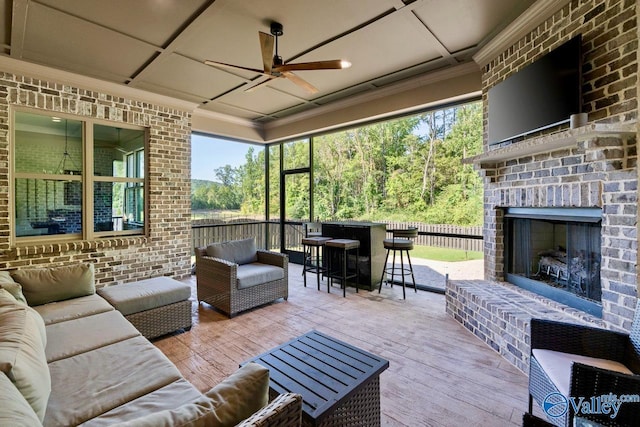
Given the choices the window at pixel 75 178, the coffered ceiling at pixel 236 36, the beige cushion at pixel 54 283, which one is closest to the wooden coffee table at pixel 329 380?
the beige cushion at pixel 54 283

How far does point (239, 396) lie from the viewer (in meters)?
0.94

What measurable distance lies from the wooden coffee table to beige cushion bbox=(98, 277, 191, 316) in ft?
5.65

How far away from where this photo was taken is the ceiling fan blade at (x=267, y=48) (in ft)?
8.61

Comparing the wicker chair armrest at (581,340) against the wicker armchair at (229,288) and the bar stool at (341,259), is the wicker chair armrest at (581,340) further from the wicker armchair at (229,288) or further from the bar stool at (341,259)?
the wicker armchair at (229,288)

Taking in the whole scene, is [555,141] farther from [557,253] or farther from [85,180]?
[85,180]

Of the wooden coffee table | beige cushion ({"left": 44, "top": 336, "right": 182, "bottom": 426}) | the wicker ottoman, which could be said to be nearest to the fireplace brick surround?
the wooden coffee table

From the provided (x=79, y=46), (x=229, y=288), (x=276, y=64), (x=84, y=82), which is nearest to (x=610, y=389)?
(x=229, y=288)

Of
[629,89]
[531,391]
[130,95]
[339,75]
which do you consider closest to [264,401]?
[531,391]

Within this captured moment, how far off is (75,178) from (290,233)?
3.88m

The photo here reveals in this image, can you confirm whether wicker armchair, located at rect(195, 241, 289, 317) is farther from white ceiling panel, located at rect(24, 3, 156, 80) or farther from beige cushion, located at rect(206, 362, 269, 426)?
beige cushion, located at rect(206, 362, 269, 426)

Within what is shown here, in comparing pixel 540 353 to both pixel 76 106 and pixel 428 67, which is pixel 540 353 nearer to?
pixel 428 67

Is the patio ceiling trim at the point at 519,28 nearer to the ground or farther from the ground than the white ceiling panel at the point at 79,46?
nearer to the ground

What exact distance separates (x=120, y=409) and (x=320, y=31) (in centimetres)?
330

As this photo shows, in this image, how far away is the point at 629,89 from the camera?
1999 mm
